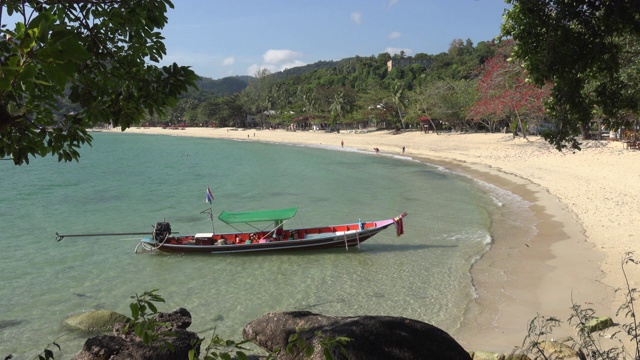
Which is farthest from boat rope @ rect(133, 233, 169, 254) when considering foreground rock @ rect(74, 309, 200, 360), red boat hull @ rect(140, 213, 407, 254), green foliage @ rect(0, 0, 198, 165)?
green foliage @ rect(0, 0, 198, 165)

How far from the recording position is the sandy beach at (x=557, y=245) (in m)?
10.1

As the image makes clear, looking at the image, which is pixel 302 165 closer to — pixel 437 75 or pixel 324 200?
pixel 324 200

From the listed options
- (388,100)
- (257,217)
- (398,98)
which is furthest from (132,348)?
(388,100)

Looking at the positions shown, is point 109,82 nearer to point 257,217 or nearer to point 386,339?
point 386,339

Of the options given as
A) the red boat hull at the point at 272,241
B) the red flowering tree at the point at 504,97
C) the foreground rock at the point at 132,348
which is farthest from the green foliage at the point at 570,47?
the red flowering tree at the point at 504,97

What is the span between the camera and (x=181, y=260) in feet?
50.3

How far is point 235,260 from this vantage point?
15219 millimetres

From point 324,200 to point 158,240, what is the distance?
11.3 metres

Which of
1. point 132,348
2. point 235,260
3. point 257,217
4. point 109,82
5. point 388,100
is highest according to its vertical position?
point 388,100

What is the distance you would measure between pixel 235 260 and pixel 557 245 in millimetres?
10678

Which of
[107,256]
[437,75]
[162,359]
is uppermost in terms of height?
[437,75]

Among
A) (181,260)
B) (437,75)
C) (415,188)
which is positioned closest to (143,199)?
(181,260)

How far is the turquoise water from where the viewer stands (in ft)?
36.5

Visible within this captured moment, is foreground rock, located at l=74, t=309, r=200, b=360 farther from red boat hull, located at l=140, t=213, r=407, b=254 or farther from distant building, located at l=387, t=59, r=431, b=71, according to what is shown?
distant building, located at l=387, t=59, r=431, b=71
